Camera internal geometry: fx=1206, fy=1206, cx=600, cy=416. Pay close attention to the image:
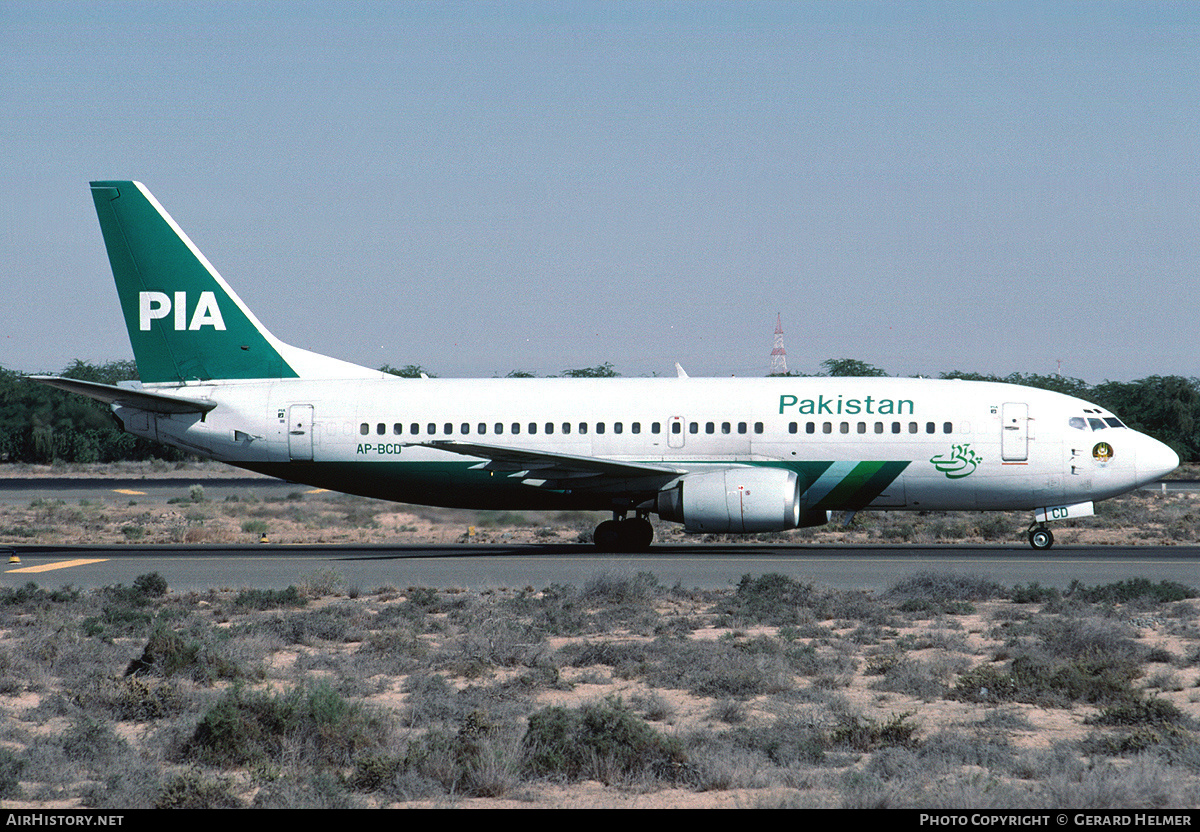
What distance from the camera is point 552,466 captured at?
28.1m

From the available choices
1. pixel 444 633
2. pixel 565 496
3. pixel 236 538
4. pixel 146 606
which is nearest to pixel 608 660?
pixel 444 633

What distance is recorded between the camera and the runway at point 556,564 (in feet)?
75.8

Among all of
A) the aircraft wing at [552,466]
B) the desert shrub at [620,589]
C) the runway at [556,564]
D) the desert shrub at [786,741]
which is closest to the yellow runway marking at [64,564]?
the runway at [556,564]

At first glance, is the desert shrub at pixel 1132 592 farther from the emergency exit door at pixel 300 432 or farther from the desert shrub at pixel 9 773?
the emergency exit door at pixel 300 432

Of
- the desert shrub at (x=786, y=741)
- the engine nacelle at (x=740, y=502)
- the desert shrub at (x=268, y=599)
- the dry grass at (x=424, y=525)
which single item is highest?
the engine nacelle at (x=740, y=502)

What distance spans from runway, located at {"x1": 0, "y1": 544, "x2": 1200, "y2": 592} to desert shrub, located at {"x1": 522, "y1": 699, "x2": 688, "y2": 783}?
11.1 meters

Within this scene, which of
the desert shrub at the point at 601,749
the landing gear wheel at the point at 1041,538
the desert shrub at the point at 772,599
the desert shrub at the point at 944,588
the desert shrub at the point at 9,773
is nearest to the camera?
the desert shrub at the point at 9,773

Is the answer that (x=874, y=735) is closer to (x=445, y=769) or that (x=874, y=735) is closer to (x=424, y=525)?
(x=445, y=769)

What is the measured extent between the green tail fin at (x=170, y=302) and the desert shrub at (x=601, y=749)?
22006 mm

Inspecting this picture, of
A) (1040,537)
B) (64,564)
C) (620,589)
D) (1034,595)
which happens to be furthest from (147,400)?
(1040,537)

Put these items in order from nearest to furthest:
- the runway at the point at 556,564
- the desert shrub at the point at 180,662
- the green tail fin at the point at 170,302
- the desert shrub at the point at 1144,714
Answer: the desert shrub at the point at 1144,714
the desert shrub at the point at 180,662
the runway at the point at 556,564
the green tail fin at the point at 170,302

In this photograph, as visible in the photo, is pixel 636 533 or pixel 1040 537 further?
pixel 636 533

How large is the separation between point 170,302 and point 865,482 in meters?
17.8

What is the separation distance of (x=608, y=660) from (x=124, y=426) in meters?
19.8
